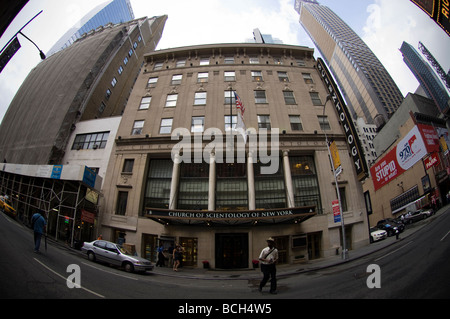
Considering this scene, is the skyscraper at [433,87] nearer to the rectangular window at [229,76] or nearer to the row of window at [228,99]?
the row of window at [228,99]

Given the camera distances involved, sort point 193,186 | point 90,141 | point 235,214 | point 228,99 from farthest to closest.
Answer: point 228,99 < point 90,141 < point 193,186 < point 235,214

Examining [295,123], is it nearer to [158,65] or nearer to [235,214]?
[235,214]

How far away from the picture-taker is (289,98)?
19.5 m

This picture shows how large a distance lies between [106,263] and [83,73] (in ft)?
86.5

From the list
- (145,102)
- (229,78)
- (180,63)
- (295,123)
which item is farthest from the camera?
(180,63)

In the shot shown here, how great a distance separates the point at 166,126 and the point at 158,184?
6416 millimetres

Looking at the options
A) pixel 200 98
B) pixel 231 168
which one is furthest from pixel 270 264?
pixel 200 98

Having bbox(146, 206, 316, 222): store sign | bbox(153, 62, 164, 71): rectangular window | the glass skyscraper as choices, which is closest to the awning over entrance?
bbox(146, 206, 316, 222): store sign

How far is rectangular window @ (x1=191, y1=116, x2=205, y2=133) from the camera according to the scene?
1738 centimetres

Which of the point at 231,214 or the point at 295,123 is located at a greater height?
the point at 295,123

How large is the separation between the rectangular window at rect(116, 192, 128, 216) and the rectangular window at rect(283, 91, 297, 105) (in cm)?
1955

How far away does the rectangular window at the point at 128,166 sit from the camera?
1608cm

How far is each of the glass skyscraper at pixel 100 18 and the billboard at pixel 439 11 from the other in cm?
12802
